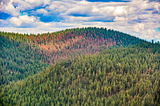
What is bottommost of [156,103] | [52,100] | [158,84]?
[52,100]

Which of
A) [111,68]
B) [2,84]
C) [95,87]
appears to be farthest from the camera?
[2,84]

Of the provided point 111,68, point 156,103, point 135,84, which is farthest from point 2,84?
point 156,103

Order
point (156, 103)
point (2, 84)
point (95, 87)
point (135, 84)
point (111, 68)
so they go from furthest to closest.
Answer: point (2, 84) < point (111, 68) < point (95, 87) < point (135, 84) < point (156, 103)

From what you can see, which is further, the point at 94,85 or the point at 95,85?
the point at 94,85

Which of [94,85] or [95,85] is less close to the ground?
[95,85]

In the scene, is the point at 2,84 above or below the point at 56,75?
below

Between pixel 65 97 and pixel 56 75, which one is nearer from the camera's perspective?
pixel 65 97

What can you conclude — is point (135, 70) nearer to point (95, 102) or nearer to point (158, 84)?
point (158, 84)

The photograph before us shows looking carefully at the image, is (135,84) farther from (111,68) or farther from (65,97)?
(65,97)
